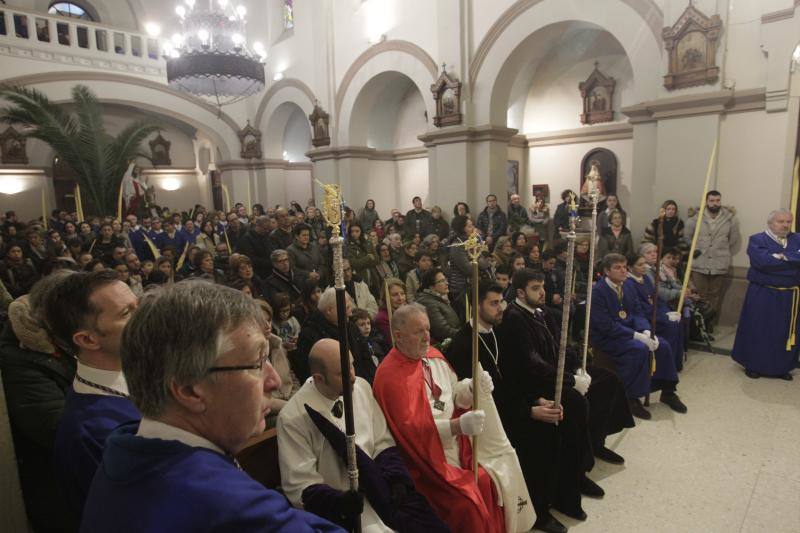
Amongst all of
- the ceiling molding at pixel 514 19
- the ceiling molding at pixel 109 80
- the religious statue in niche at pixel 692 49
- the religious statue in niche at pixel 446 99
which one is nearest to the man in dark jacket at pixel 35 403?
the religious statue in niche at pixel 692 49

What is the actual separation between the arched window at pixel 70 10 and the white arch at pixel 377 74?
9488 millimetres

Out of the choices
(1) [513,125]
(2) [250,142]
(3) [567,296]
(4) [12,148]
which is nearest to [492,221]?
(1) [513,125]

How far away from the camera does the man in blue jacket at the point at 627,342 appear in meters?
4.30

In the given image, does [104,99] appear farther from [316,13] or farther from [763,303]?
[763,303]

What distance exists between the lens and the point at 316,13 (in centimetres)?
1264

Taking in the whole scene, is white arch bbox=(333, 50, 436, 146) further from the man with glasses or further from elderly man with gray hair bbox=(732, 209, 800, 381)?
the man with glasses

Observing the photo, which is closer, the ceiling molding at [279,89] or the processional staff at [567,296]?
the processional staff at [567,296]

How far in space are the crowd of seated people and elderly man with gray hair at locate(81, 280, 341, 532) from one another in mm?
62

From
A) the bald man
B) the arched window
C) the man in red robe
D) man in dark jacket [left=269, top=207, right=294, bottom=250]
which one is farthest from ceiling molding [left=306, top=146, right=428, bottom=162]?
the bald man

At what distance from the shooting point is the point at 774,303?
5.04 metres

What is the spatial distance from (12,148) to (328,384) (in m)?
16.8

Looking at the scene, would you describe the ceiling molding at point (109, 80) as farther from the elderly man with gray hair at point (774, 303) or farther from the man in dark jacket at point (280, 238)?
the elderly man with gray hair at point (774, 303)

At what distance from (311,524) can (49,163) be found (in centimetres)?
1807

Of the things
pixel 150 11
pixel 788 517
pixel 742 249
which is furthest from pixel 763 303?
pixel 150 11
